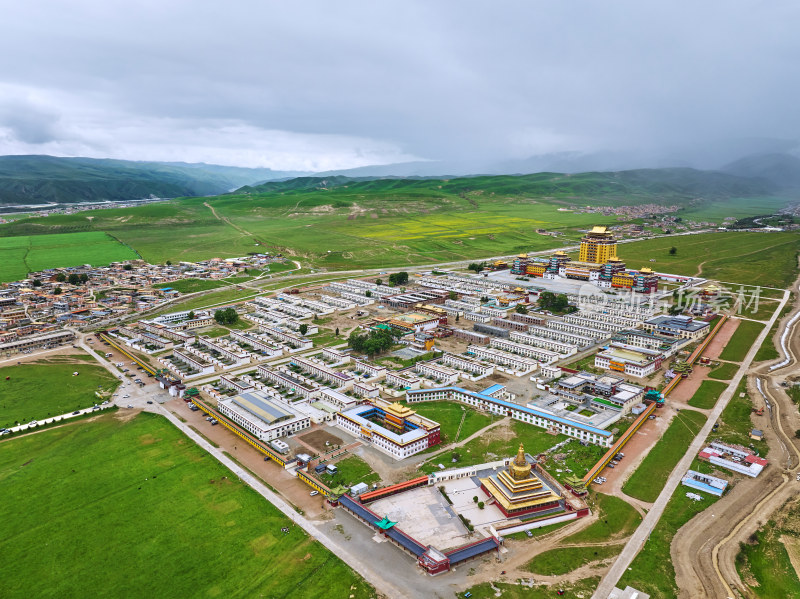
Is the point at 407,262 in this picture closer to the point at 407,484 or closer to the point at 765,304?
the point at 765,304

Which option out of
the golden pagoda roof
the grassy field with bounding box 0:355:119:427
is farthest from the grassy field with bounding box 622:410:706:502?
the grassy field with bounding box 0:355:119:427

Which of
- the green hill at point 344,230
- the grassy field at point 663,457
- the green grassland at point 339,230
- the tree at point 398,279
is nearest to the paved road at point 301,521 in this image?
the grassy field at point 663,457

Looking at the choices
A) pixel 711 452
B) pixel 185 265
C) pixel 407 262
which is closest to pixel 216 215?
pixel 185 265

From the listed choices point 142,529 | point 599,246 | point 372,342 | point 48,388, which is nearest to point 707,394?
point 372,342

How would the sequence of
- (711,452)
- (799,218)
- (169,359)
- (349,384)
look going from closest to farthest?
(711,452)
(349,384)
(169,359)
(799,218)

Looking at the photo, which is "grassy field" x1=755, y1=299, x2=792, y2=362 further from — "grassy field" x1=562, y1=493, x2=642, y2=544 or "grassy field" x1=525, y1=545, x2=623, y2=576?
"grassy field" x1=525, y1=545, x2=623, y2=576

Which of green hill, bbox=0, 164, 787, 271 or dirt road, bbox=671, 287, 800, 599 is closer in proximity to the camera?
dirt road, bbox=671, 287, 800, 599
